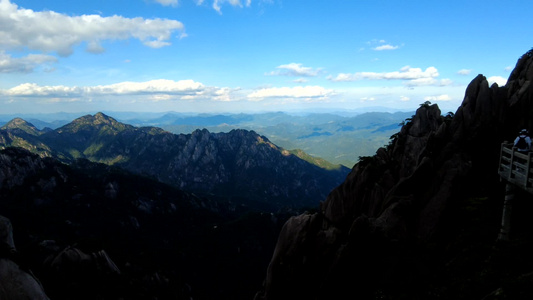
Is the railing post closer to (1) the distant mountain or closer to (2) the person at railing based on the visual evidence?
(2) the person at railing

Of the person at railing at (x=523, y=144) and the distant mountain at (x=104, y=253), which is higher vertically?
the person at railing at (x=523, y=144)

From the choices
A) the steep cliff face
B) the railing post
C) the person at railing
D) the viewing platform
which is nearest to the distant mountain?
the steep cliff face

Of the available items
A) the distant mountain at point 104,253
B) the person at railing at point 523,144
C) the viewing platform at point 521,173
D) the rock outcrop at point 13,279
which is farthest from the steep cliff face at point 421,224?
the distant mountain at point 104,253

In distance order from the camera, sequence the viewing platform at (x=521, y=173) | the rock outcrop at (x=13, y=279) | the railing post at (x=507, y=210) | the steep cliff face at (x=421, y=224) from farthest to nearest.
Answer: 1. the rock outcrop at (x=13, y=279)
2. the steep cliff face at (x=421, y=224)
3. the railing post at (x=507, y=210)
4. the viewing platform at (x=521, y=173)

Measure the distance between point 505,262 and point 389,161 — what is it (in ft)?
112

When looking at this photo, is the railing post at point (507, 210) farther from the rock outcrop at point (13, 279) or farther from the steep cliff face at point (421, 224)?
the rock outcrop at point (13, 279)

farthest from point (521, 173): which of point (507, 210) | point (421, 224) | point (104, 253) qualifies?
point (104, 253)

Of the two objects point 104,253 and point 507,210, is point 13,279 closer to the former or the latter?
point 104,253

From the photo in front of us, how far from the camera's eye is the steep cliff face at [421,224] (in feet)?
92.2

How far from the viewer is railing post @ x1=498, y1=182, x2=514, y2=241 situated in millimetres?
A: 20891

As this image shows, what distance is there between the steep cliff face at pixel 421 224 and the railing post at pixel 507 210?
11.6 feet

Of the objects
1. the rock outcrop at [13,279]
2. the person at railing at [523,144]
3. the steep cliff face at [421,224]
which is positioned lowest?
the rock outcrop at [13,279]

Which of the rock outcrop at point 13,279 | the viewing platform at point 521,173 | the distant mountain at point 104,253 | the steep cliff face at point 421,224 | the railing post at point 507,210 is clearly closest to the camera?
the viewing platform at point 521,173

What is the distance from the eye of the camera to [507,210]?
69.9 ft
